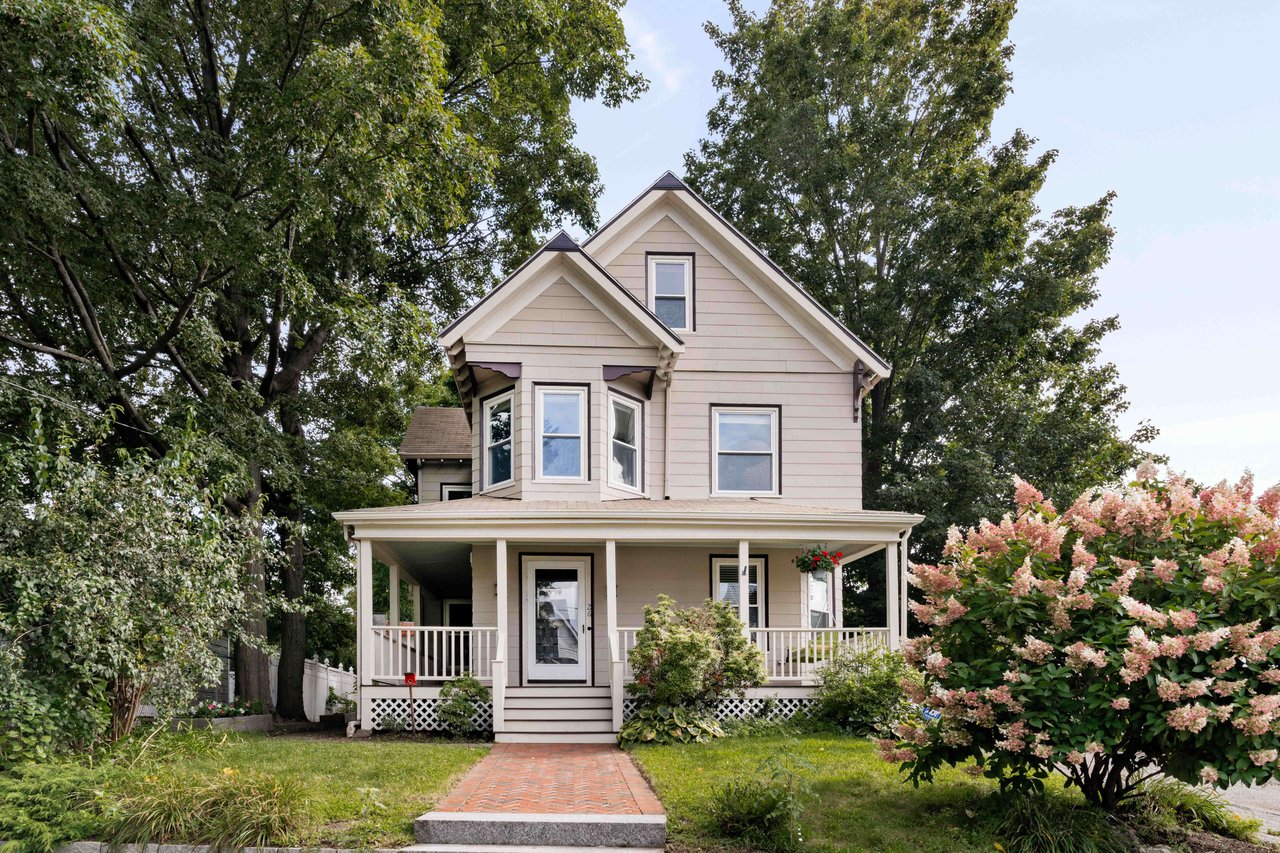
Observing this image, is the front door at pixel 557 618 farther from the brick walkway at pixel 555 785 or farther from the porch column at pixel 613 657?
the brick walkway at pixel 555 785

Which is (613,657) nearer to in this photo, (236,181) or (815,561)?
(815,561)

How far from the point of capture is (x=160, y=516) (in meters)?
9.20

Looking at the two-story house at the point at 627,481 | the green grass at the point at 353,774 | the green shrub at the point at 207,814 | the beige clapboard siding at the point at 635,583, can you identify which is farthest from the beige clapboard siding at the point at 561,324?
the green shrub at the point at 207,814

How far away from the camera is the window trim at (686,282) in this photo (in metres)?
16.7

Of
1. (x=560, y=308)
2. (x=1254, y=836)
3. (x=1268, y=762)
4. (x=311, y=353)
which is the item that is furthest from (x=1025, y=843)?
(x=311, y=353)

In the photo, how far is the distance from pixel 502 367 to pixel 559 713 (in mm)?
5433

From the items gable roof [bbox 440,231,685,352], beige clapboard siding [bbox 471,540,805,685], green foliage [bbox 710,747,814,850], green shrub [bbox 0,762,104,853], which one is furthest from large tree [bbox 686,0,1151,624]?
green shrub [bbox 0,762,104,853]

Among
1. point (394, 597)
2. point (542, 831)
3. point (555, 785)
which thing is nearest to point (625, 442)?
point (394, 597)

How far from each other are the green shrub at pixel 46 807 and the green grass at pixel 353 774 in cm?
77

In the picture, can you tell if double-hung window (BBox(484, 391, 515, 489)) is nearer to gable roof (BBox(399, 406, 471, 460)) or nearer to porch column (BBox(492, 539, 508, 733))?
porch column (BBox(492, 539, 508, 733))

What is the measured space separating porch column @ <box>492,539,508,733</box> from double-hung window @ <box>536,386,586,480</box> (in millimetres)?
1956

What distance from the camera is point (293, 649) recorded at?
774 inches

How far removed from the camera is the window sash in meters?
16.2

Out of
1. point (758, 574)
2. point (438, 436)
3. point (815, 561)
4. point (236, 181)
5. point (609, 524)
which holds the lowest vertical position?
point (758, 574)
